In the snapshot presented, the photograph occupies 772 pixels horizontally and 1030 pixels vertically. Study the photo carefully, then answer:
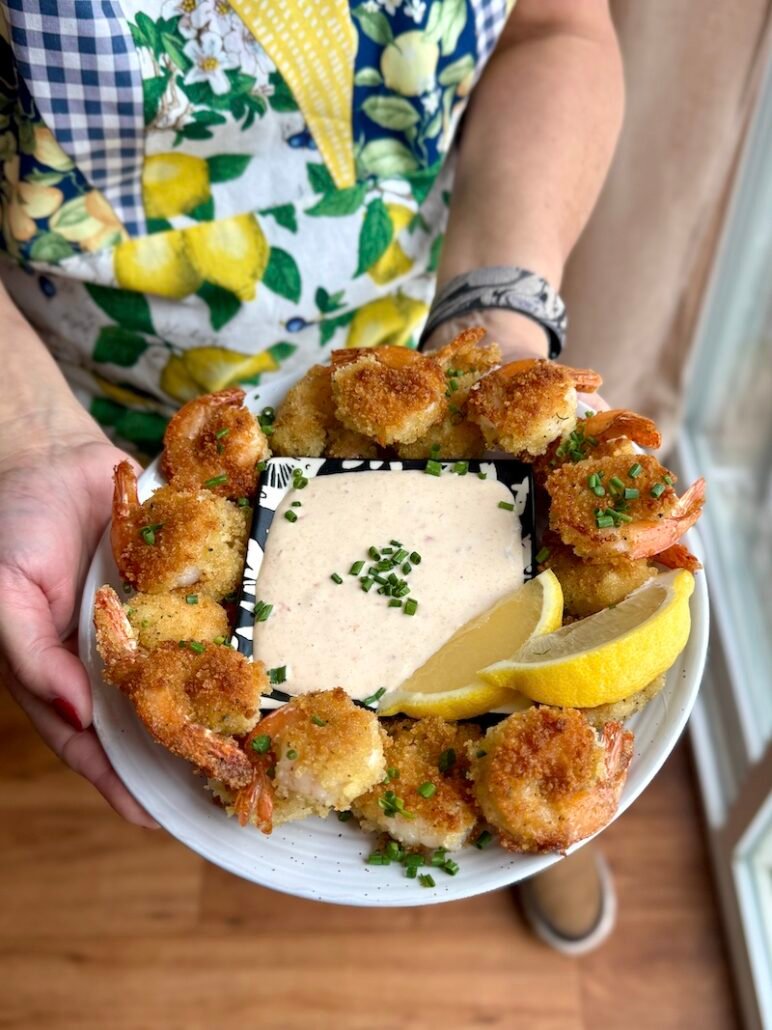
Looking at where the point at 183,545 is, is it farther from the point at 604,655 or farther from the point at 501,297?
the point at 501,297

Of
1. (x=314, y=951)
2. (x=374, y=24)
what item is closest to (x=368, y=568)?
(x=374, y=24)

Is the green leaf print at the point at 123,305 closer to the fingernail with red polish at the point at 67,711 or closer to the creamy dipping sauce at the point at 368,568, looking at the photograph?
the creamy dipping sauce at the point at 368,568

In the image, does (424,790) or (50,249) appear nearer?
(424,790)

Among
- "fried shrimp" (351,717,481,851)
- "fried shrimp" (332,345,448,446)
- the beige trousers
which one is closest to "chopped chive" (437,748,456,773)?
"fried shrimp" (351,717,481,851)

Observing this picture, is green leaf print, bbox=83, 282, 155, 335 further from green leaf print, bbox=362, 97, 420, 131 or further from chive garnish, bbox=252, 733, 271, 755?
chive garnish, bbox=252, 733, 271, 755

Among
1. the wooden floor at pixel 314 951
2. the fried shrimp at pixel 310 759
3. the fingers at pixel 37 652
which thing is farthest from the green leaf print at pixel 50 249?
the wooden floor at pixel 314 951
